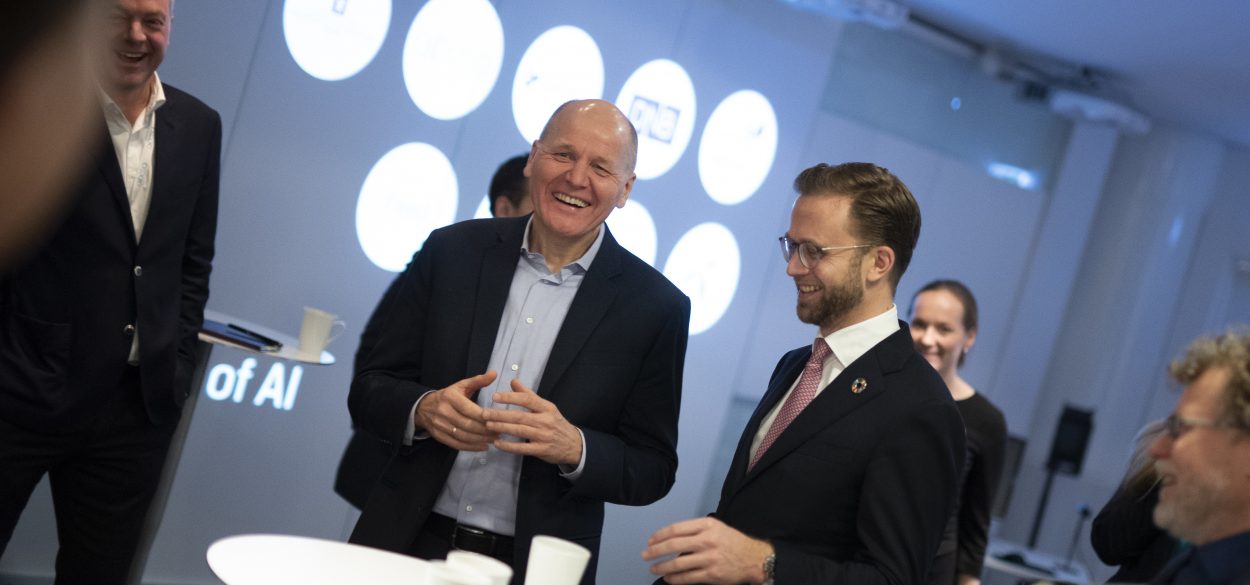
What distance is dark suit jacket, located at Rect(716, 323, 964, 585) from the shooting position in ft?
6.35

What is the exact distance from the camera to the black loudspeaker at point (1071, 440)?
7.07 metres

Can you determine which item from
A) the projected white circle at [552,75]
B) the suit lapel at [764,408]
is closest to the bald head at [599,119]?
the suit lapel at [764,408]

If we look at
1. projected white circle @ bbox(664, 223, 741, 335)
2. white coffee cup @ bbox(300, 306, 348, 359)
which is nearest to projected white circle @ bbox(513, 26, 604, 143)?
projected white circle @ bbox(664, 223, 741, 335)

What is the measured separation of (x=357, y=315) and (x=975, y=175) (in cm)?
437

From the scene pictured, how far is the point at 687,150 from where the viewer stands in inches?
238

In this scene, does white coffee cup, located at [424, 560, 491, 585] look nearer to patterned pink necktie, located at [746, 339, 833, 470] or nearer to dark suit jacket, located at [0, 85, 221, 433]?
patterned pink necktie, located at [746, 339, 833, 470]

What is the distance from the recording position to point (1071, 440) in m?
7.10

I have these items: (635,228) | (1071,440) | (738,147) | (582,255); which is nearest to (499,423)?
(582,255)

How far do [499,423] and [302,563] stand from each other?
0.48 meters

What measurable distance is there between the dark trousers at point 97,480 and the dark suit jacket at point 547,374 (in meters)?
0.69

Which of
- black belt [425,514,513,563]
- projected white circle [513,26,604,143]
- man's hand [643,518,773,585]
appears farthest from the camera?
projected white circle [513,26,604,143]

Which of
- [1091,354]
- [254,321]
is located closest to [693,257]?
[254,321]

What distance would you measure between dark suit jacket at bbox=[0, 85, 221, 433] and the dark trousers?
2.2 inches

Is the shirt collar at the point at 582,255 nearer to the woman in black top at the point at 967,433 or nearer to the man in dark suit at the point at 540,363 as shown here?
the man in dark suit at the point at 540,363
